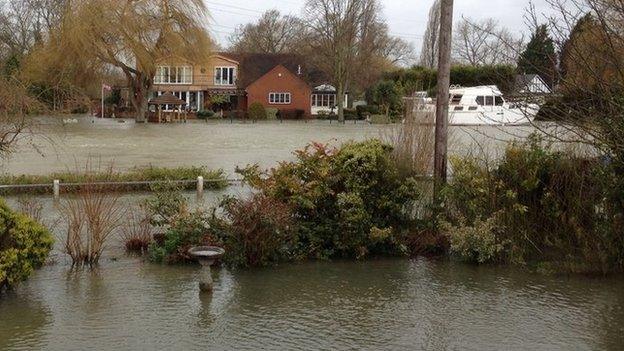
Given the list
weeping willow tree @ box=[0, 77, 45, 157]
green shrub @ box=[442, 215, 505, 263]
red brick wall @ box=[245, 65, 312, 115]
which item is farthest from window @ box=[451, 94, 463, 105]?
green shrub @ box=[442, 215, 505, 263]

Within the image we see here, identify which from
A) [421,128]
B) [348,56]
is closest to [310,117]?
[348,56]

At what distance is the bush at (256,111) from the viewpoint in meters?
68.2

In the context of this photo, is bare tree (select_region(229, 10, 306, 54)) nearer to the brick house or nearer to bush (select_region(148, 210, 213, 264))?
the brick house

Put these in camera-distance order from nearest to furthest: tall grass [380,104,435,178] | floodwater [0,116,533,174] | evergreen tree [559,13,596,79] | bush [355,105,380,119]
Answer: evergreen tree [559,13,596,79], tall grass [380,104,435,178], floodwater [0,116,533,174], bush [355,105,380,119]

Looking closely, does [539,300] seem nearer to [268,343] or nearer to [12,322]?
[268,343]

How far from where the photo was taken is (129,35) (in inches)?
2135

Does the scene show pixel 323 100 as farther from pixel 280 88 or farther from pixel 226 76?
pixel 226 76

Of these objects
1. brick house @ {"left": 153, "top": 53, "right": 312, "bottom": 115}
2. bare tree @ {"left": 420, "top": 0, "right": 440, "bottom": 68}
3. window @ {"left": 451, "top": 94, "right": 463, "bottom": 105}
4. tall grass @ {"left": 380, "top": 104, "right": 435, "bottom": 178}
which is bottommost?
tall grass @ {"left": 380, "top": 104, "right": 435, "bottom": 178}

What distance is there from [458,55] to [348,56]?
19.4m

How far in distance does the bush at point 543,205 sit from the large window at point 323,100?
220ft

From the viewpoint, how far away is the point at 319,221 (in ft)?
35.5

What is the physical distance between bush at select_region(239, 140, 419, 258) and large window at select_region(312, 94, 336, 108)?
220 feet

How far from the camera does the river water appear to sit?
696 cm

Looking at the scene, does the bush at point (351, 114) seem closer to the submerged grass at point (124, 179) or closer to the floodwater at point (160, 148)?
the floodwater at point (160, 148)
